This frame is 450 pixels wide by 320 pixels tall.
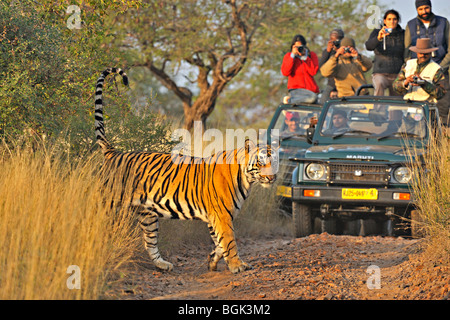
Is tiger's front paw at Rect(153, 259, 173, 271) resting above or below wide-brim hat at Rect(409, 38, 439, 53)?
below

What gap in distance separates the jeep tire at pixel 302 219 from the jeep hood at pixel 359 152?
700 mm

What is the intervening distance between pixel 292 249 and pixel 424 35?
184 inches

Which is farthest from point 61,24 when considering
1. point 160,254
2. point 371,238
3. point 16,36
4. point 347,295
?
point 347,295

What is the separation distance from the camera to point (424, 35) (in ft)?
39.3

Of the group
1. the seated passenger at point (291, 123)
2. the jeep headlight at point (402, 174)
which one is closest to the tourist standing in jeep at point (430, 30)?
the seated passenger at point (291, 123)

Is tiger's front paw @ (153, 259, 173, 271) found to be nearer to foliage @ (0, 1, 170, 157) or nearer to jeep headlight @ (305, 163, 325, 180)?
foliage @ (0, 1, 170, 157)

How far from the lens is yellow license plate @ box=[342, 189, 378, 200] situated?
31.3 feet

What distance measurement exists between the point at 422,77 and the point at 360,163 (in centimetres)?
222

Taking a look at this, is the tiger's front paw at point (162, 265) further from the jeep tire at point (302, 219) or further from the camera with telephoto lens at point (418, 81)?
the camera with telephoto lens at point (418, 81)

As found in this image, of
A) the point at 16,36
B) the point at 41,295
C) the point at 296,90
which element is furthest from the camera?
the point at 296,90

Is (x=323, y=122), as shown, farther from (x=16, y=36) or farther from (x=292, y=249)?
(x=16, y=36)

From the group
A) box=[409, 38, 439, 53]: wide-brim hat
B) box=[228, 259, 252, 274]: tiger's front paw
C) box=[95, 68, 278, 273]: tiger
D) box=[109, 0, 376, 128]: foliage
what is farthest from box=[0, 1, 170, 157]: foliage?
box=[109, 0, 376, 128]: foliage

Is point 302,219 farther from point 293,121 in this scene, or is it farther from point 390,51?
point 390,51

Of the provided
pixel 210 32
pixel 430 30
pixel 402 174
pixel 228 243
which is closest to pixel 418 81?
pixel 430 30
